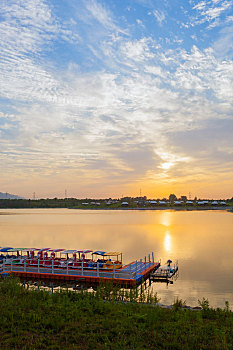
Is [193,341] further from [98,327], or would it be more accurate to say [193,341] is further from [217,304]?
[217,304]

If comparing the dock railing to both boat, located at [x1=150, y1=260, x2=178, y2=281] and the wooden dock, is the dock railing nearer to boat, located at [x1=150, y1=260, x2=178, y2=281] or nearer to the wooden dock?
the wooden dock

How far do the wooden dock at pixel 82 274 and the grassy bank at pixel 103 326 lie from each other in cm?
1078

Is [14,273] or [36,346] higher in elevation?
[36,346]

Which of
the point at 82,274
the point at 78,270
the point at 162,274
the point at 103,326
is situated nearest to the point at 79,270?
the point at 78,270

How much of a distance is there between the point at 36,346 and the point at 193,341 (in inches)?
214

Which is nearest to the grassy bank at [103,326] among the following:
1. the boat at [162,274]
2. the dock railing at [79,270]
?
the dock railing at [79,270]

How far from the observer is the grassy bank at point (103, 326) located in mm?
10227

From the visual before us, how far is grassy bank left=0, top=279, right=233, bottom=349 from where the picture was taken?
33.6 ft

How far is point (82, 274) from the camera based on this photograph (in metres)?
27.9

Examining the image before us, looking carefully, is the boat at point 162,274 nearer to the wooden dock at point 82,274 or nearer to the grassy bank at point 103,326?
the wooden dock at point 82,274

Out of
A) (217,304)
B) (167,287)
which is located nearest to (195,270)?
(167,287)

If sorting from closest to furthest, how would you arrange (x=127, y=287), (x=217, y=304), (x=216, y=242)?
(x=217, y=304)
(x=127, y=287)
(x=216, y=242)

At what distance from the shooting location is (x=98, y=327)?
11.9 meters

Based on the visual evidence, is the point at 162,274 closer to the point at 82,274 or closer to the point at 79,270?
the point at 82,274
